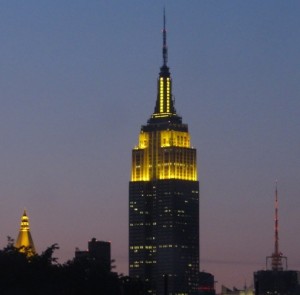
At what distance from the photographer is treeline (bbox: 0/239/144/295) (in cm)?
15375

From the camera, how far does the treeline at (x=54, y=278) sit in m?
154

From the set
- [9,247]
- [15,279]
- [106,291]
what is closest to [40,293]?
[15,279]

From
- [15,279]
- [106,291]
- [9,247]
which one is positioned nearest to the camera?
[15,279]

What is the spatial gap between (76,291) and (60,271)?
661 centimetres

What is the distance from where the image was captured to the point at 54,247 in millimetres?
173000

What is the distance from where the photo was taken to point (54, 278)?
159750mm

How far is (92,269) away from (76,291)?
39.3ft

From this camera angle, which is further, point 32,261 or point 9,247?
point 9,247

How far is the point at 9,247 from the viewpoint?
6983 inches

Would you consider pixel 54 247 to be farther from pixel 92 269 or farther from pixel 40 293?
pixel 40 293

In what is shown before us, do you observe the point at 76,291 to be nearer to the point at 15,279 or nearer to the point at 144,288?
the point at 15,279

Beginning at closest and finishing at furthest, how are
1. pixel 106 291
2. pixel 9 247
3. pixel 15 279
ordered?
pixel 15 279 < pixel 106 291 < pixel 9 247

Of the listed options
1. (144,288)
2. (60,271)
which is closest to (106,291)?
(60,271)

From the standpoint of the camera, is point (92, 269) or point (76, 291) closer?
point (76, 291)
